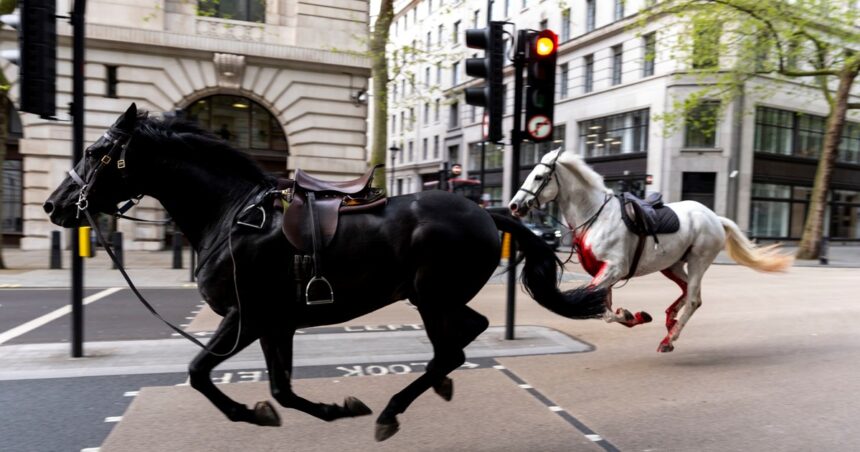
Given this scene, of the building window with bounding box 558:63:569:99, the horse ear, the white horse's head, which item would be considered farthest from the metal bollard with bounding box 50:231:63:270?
the building window with bounding box 558:63:569:99

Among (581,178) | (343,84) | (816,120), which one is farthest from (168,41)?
(816,120)

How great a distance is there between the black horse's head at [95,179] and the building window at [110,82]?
17.5 m

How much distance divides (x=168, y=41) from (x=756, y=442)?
19687 millimetres

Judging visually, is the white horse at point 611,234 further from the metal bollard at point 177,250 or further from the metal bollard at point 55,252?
the metal bollard at point 55,252

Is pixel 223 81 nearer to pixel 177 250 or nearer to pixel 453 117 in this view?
pixel 177 250

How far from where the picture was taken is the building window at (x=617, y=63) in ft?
103

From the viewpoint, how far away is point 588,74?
3388 centimetres

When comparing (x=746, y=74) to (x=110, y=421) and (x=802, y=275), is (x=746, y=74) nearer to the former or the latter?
(x=802, y=275)

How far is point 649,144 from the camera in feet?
96.3

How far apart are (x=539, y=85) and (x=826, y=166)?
19.3 metres

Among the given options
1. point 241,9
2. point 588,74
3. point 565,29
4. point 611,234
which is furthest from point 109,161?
point 565,29

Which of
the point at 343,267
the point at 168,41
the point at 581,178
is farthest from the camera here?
the point at 168,41

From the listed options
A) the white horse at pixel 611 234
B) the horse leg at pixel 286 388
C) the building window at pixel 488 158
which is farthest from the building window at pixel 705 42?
the building window at pixel 488 158

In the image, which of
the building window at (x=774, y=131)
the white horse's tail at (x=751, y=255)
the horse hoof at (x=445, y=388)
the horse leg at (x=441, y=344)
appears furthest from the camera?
the building window at (x=774, y=131)
